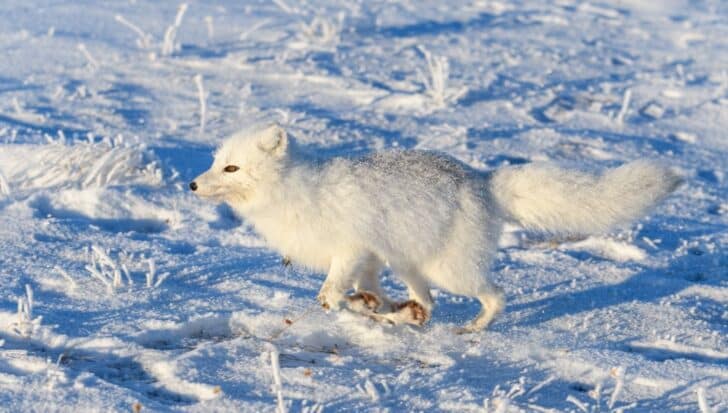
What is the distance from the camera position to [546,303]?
13.3 feet

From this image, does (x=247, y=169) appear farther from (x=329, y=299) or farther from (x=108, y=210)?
(x=108, y=210)

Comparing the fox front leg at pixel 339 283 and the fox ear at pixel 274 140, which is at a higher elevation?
the fox ear at pixel 274 140

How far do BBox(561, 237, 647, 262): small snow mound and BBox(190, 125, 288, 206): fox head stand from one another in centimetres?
178

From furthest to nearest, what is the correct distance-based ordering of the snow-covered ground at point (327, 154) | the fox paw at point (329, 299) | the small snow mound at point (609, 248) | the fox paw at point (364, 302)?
the small snow mound at point (609, 248), the fox paw at point (364, 302), the fox paw at point (329, 299), the snow-covered ground at point (327, 154)

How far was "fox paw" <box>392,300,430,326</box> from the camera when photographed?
147 inches

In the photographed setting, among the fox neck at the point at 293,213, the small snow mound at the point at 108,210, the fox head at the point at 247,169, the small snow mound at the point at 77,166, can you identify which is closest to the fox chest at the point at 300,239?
the fox neck at the point at 293,213

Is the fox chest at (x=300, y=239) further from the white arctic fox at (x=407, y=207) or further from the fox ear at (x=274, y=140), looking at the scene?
the fox ear at (x=274, y=140)

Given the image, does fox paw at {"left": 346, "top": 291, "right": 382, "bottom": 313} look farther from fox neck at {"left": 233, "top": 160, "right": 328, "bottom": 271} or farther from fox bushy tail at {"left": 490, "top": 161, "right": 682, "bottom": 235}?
fox bushy tail at {"left": 490, "top": 161, "right": 682, "bottom": 235}

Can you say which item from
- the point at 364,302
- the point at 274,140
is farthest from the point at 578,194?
the point at 274,140

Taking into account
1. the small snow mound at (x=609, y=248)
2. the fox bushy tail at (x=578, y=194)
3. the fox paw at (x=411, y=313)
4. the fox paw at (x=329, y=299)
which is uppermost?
the fox bushy tail at (x=578, y=194)

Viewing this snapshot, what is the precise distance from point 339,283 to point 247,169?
67 centimetres

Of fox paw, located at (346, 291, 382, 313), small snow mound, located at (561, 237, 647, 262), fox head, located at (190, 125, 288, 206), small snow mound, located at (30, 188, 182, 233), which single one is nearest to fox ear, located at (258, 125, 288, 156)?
fox head, located at (190, 125, 288, 206)

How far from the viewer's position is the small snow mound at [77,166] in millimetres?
4941

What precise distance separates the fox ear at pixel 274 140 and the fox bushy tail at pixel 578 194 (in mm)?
939
